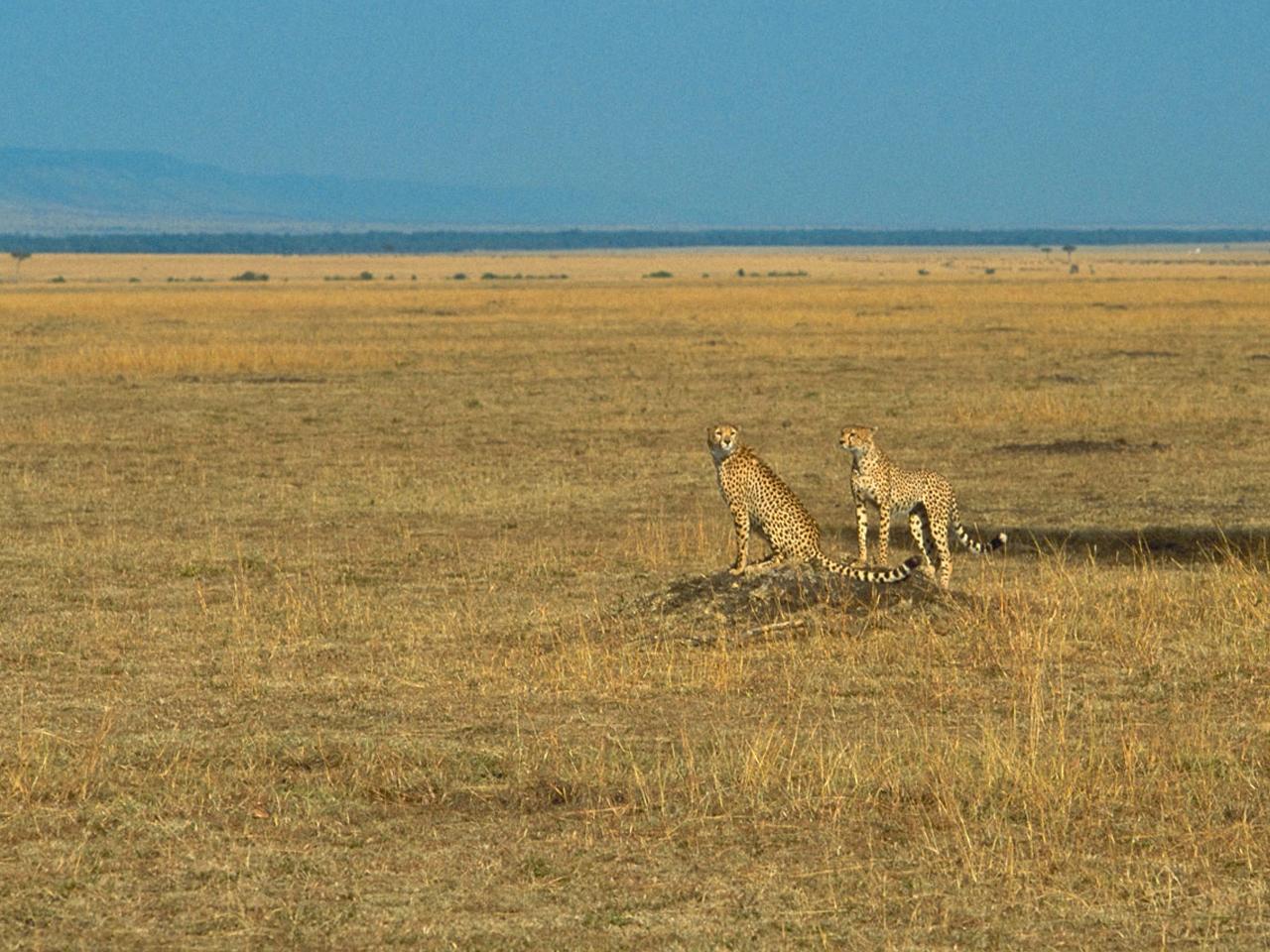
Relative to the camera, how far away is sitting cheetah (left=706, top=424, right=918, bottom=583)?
463 inches

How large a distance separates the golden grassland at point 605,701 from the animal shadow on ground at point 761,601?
3cm

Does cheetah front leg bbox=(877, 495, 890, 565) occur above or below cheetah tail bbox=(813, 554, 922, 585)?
above

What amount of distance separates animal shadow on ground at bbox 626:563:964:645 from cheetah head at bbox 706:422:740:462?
0.89 metres

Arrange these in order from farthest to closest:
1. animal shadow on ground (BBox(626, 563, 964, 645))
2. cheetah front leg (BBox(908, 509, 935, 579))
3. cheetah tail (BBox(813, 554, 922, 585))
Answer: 1. cheetah front leg (BBox(908, 509, 935, 579))
2. cheetah tail (BBox(813, 554, 922, 585))
3. animal shadow on ground (BBox(626, 563, 964, 645))

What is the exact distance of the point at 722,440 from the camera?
11.9m

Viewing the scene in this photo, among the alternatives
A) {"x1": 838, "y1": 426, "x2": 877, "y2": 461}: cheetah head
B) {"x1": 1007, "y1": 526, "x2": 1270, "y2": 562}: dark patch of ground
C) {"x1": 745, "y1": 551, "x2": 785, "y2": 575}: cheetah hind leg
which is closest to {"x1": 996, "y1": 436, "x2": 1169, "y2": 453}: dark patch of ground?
{"x1": 1007, "y1": 526, "x2": 1270, "y2": 562}: dark patch of ground

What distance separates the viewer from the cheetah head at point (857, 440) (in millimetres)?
11750

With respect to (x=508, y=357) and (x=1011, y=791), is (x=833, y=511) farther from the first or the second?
(x=508, y=357)

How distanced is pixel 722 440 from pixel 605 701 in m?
2.74

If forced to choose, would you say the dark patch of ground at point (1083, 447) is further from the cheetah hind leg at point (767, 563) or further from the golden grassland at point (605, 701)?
the cheetah hind leg at point (767, 563)

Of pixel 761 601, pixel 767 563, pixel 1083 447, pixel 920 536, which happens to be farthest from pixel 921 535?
pixel 1083 447

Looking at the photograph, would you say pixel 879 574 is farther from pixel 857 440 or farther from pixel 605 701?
pixel 605 701

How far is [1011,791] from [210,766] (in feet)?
9.84

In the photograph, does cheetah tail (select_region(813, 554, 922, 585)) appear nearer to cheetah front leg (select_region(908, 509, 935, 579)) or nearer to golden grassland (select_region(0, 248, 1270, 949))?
golden grassland (select_region(0, 248, 1270, 949))
